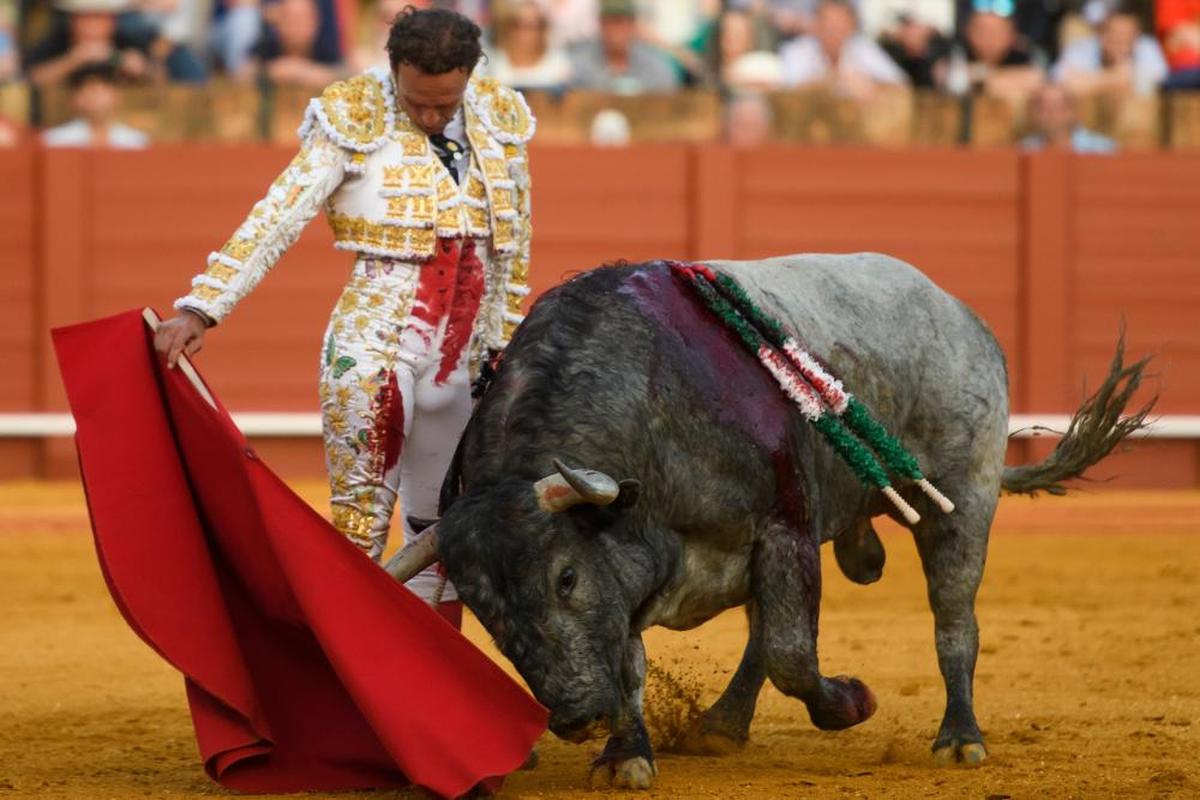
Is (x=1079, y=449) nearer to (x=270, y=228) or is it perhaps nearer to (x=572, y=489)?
(x=572, y=489)

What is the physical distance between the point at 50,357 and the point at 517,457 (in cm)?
599

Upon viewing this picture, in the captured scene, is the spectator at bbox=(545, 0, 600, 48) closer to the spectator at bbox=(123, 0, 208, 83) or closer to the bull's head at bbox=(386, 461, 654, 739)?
the spectator at bbox=(123, 0, 208, 83)

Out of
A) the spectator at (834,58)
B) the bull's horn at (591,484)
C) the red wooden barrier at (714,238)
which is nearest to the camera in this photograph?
the bull's horn at (591,484)

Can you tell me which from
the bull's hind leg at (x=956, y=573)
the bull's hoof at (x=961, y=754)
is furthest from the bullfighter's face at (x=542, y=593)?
the bull's hind leg at (x=956, y=573)

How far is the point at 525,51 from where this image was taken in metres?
8.78

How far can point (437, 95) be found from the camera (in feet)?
12.5

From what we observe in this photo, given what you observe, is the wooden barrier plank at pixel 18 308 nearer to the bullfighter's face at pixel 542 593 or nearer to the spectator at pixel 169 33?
the spectator at pixel 169 33

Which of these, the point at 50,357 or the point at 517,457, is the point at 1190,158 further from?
the point at 517,457

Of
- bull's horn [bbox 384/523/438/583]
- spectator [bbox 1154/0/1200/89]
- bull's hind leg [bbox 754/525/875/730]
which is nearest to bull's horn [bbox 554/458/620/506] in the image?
bull's horn [bbox 384/523/438/583]

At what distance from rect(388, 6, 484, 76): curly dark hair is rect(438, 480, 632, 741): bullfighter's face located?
0.75 metres

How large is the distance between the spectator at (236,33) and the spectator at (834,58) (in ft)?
7.05

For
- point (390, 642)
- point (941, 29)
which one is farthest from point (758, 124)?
point (390, 642)

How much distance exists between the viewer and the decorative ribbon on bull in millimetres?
3824

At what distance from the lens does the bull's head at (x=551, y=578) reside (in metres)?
3.42
